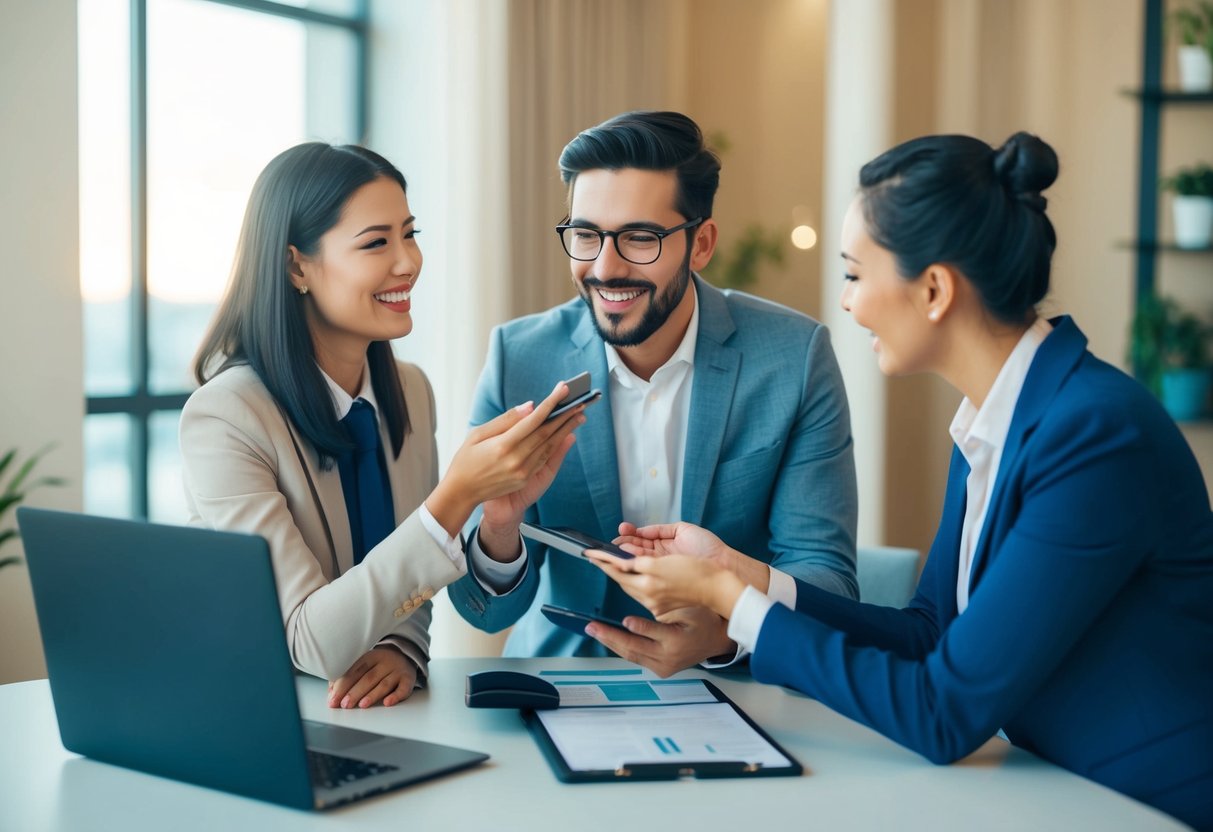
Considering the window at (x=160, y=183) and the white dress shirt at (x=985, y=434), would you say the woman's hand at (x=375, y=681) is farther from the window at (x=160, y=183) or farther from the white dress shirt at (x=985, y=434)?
the window at (x=160, y=183)

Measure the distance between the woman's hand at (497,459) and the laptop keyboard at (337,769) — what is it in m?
0.39

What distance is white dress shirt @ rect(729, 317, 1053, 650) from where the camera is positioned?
153 cm

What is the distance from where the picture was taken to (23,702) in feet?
5.65

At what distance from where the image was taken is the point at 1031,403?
1.53m

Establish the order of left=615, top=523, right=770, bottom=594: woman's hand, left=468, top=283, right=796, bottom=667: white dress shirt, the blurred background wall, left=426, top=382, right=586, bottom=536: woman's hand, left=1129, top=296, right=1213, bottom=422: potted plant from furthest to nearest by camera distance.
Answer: left=1129, top=296, right=1213, bottom=422: potted plant, the blurred background wall, left=468, top=283, right=796, bottom=667: white dress shirt, left=615, top=523, right=770, bottom=594: woman's hand, left=426, top=382, right=586, bottom=536: woman's hand

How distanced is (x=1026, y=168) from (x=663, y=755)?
893 mm

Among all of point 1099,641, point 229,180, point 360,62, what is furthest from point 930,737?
point 360,62

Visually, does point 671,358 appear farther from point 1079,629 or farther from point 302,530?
point 1079,629

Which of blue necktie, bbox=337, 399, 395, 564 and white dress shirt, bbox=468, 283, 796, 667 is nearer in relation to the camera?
blue necktie, bbox=337, 399, 395, 564

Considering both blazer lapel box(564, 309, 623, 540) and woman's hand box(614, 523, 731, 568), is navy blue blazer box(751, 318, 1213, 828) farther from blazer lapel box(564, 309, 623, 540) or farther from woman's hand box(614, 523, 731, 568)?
blazer lapel box(564, 309, 623, 540)

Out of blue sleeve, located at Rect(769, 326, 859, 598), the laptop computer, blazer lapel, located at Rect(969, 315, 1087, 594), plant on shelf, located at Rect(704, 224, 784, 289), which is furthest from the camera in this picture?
plant on shelf, located at Rect(704, 224, 784, 289)

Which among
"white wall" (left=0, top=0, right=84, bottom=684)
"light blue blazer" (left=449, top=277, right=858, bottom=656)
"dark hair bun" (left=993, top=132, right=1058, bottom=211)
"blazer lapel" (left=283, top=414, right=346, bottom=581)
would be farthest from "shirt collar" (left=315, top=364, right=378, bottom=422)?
"white wall" (left=0, top=0, right=84, bottom=684)

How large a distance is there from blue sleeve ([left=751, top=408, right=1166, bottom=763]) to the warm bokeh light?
3.64 m

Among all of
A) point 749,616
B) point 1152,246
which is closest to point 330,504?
point 749,616
